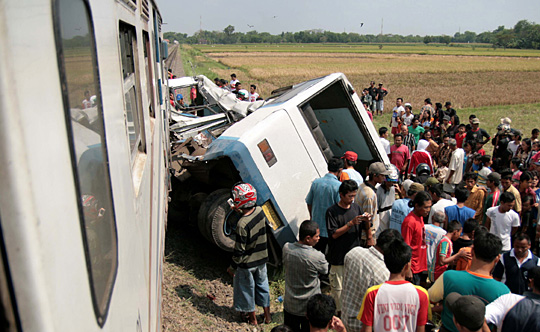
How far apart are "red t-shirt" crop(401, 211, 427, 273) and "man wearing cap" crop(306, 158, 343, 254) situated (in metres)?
0.91

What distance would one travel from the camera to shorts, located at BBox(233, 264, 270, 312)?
15.9 ft

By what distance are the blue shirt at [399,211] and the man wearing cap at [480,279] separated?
6.24 feet

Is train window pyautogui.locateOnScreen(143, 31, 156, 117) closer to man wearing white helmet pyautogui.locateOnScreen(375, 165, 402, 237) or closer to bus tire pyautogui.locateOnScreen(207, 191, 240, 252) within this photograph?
bus tire pyautogui.locateOnScreen(207, 191, 240, 252)

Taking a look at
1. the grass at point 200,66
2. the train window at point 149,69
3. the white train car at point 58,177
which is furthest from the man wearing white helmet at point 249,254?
the grass at point 200,66

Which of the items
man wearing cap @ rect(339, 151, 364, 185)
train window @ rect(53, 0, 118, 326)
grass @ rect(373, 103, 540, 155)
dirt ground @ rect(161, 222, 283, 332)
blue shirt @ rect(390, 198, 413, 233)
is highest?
train window @ rect(53, 0, 118, 326)

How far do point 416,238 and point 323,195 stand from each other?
1.16 metres

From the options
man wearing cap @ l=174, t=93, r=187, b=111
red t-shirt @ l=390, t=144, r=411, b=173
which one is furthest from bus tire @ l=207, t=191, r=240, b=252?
man wearing cap @ l=174, t=93, r=187, b=111

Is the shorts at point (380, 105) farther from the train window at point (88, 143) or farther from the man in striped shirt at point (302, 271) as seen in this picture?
the train window at point (88, 143)

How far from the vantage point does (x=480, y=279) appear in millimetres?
3279

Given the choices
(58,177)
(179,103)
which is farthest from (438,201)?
(179,103)

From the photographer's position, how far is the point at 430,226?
4801 millimetres

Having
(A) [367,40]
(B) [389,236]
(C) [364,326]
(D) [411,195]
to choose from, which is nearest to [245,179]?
(D) [411,195]

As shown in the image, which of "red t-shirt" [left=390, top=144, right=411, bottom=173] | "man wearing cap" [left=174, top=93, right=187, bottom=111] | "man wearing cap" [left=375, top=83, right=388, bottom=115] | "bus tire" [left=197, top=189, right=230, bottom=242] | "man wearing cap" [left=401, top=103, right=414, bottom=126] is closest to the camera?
"bus tire" [left=197, top=189, right=230, bottom=242]

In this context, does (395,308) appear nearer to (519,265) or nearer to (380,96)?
(519,265)
